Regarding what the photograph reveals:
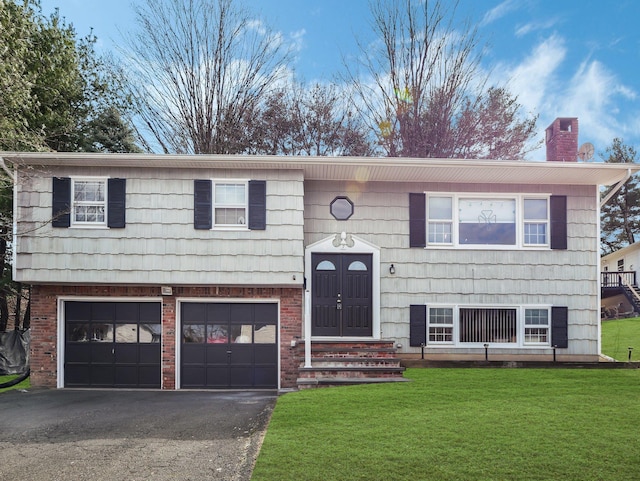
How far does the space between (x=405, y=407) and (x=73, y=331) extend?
803 cm

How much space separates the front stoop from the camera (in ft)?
28.9

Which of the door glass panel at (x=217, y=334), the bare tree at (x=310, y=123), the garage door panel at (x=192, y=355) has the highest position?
the bare tree at (x=310, y=123)

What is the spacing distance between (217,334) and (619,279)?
843 inches

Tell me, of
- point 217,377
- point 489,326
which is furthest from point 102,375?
point 489,326

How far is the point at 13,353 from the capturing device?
510 inches

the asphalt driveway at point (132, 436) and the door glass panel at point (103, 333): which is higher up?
the door glass panel at point (103, 333)

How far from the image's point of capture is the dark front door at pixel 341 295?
10430 mm

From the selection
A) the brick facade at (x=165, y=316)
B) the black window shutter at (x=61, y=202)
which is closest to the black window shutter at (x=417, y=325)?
the brick facade at (x=165, y=316)

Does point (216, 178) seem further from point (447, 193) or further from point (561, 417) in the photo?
point (561, 417)

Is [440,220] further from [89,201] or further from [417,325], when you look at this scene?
[89,201]

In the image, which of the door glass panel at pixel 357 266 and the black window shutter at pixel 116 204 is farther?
the door glass panel at pixel 357 266

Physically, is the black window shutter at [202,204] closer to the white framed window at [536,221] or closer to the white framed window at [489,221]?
the white framed window at [489,221]

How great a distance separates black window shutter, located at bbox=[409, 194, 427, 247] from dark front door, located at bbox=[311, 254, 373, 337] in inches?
46.1

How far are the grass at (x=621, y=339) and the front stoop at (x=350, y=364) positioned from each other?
5.86 m
